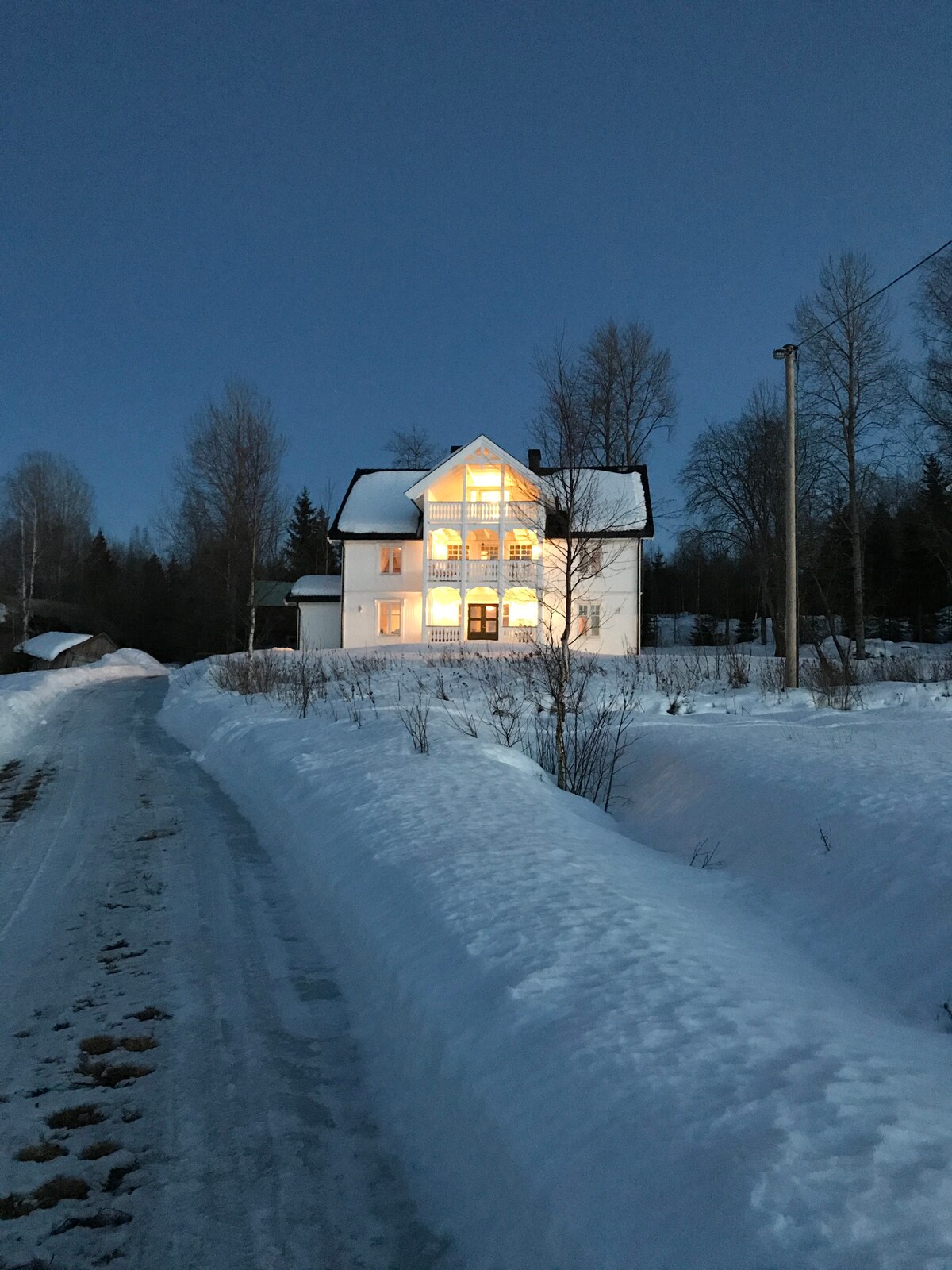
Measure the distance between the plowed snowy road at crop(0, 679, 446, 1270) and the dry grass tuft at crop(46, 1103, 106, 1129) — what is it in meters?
0.02

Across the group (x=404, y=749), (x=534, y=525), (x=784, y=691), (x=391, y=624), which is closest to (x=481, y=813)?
(x=404, y=749)

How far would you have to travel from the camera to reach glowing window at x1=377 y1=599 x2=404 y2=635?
31219mm

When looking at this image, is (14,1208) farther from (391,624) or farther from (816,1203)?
(391,624)

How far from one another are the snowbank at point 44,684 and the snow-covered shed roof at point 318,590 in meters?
7.49

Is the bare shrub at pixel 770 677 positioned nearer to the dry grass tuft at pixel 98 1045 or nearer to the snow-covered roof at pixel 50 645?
the dry grass tuft at pixel 98 1045

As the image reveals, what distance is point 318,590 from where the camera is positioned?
34.6 metres

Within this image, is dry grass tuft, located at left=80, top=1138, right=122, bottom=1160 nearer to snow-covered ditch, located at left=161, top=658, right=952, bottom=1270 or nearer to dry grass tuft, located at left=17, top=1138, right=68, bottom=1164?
dry grass tuft, located at left=17, top=1138, right=68, bottom=1164

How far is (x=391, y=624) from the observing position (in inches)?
1236

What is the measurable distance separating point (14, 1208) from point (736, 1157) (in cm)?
210

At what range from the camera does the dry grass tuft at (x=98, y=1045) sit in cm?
312

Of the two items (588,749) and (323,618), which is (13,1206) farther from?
(323,618)

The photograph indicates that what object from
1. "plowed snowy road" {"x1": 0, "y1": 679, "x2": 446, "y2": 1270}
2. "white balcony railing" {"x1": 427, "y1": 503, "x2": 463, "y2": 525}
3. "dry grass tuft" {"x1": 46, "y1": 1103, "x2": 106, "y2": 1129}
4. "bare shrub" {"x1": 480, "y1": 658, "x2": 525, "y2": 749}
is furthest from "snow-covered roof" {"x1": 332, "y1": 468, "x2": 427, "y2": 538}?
"dry grass tuft" {"x1": 46, "y1": 1103, "x2": 106, "y2": 1129}

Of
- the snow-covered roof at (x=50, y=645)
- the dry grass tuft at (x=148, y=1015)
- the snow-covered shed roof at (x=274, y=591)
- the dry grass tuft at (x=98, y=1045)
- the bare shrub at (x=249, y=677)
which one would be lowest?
the dry grass tuft at (x=98, y=1045)

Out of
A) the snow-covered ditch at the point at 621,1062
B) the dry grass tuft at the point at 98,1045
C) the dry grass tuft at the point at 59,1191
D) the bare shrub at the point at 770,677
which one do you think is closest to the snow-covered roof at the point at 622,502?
the bare shrub at the point at 770,677
